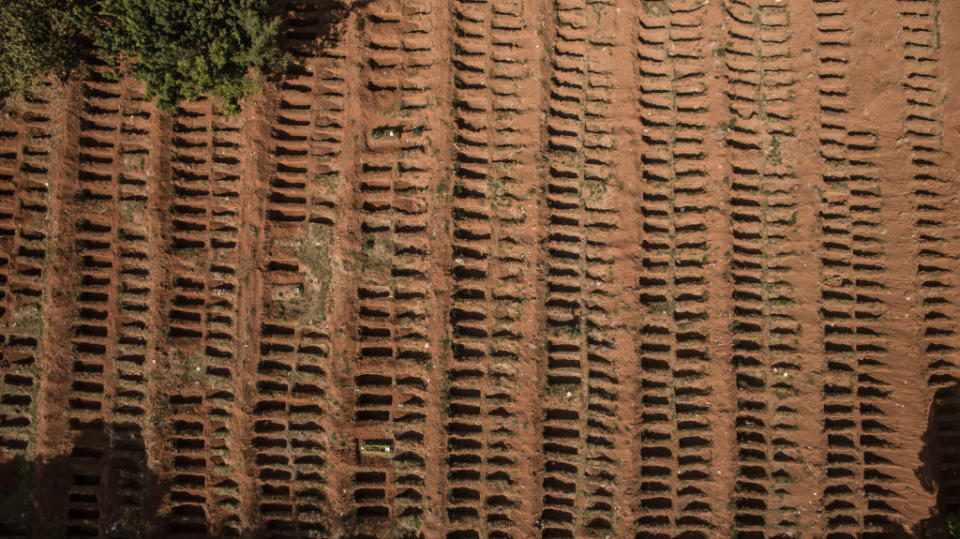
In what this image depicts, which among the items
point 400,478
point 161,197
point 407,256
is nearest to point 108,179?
point 161,197

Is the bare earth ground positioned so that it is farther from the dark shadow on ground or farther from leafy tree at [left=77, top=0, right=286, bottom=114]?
leafy tree at [left=77, top=0, right=286, bottom=114]

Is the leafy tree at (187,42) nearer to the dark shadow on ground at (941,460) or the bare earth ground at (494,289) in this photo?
the bare earth ground at (494,289)

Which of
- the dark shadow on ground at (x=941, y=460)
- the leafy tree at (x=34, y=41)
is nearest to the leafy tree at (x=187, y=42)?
the leafy tree at (x=34, y=41)

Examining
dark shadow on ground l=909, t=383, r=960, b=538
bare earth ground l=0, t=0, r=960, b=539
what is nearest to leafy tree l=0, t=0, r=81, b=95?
bare earth ground l=0, t=0, r=960, b=539

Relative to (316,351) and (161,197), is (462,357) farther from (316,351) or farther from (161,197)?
(161,197)

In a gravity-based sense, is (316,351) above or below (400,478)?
above
